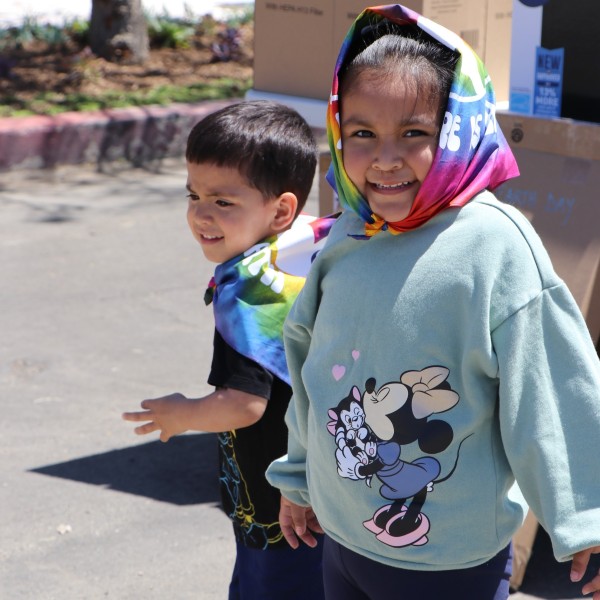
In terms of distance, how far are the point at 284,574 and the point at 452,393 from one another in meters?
0.80

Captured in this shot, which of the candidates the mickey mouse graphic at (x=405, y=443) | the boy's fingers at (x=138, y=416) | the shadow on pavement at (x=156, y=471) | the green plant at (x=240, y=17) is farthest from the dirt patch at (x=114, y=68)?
the mickey mouse graphic at (x=405, y=443)

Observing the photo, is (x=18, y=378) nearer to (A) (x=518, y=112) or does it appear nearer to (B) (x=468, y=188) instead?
(A) (x=518, y=112)

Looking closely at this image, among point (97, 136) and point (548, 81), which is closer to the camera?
point (548, 81)

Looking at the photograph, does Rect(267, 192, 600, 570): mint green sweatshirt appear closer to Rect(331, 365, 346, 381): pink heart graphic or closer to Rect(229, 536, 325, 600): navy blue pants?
Rect(331, 365, 346, 381): pink heart graphic

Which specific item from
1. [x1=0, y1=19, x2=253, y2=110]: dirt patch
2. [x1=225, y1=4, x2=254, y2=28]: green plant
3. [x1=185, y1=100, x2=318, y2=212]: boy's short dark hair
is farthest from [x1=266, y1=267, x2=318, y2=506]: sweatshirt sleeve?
[x1=225, y1=4, x2=254, y2=28]: green plant

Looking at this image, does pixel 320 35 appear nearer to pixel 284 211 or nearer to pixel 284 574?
pixel 284 211

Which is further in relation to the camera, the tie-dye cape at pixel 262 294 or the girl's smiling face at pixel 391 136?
the tie-dye cape at pixel 262 294

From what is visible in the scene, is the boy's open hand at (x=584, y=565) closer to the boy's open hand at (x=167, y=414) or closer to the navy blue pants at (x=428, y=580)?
the navy blue pants at (x=428, y=580)

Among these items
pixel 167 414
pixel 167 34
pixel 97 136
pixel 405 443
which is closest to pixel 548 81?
pixel 167 414

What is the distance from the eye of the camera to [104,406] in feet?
13.9

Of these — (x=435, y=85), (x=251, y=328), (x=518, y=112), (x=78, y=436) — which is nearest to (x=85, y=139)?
(x=78, y=436)

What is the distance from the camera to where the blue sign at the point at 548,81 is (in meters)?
3.00

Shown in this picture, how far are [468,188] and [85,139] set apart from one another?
255 inches

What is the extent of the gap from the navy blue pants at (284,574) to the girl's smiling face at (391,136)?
90cm
